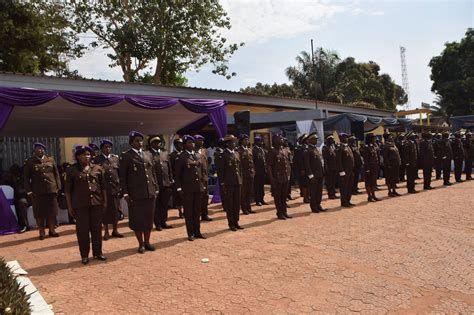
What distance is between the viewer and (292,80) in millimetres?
29500

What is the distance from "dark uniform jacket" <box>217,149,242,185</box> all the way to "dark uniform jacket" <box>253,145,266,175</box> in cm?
272

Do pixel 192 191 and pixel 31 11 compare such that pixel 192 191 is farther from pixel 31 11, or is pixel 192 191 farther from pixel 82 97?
pixel 31 11

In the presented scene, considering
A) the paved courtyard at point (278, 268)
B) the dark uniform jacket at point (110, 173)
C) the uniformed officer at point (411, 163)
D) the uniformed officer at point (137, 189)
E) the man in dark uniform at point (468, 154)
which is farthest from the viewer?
the man in dark uniform at point (468, 154)

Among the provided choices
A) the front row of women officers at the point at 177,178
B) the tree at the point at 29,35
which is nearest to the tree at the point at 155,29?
the tree at the point at 29,35

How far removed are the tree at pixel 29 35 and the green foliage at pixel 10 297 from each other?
15.2 meters

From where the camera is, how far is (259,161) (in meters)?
10.2

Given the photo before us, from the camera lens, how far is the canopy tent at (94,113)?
7359 millimetres

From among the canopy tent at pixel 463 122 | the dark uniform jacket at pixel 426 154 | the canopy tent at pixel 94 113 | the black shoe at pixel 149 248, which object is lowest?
the black shoe at pixel 149 248

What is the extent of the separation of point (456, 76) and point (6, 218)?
30.7 metres

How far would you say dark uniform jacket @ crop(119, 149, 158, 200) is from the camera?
586 cm

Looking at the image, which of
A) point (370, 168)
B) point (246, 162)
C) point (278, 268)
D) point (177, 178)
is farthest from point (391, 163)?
point (278, 268)

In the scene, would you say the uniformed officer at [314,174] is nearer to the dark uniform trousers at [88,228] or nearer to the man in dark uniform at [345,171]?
the man in dark uniform at [345,171]

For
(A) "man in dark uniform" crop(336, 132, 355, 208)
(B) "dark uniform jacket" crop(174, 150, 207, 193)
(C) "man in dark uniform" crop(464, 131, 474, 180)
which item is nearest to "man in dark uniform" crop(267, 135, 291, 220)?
(A) "man in dark uniform" crop(336, 132, 355, 208)

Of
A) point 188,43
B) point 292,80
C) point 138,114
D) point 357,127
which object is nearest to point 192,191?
point 138,114
